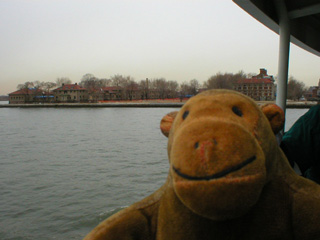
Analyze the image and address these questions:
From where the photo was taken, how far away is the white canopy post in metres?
5.89

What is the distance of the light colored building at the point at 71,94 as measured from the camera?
310ft

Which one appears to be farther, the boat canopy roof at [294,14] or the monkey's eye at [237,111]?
the boat canopy roof at [294,14]

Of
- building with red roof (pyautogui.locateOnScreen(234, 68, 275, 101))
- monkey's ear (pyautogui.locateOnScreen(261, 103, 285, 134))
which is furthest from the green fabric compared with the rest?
building with red roof (pyautogui.locateOnScreen(234, 68, 275, 101))

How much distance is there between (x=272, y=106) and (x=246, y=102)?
23 cm

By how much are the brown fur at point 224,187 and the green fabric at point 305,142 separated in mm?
609

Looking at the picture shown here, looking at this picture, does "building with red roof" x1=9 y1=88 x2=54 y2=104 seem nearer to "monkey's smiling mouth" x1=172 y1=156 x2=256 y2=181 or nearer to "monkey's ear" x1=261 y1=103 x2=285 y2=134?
"monkey's ear" x1=261 y1=103 x2=285 y2=134

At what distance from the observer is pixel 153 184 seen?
11.4 metres

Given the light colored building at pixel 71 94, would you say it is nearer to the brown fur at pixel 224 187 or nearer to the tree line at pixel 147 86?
the tree line at pixel 147 86

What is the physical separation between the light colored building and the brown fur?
311 ft

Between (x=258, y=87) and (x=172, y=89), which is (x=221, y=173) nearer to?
(x=258, y=87)

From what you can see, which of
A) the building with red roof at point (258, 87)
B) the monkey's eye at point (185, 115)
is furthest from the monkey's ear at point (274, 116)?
the building with red roof at point (258, 87)

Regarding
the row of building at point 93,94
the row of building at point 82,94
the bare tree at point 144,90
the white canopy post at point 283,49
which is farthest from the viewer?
the bare tree at point 144,90

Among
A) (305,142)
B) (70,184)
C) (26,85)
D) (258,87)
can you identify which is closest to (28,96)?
(26,85)

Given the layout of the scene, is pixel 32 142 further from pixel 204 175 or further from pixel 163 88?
pixel 163 88
